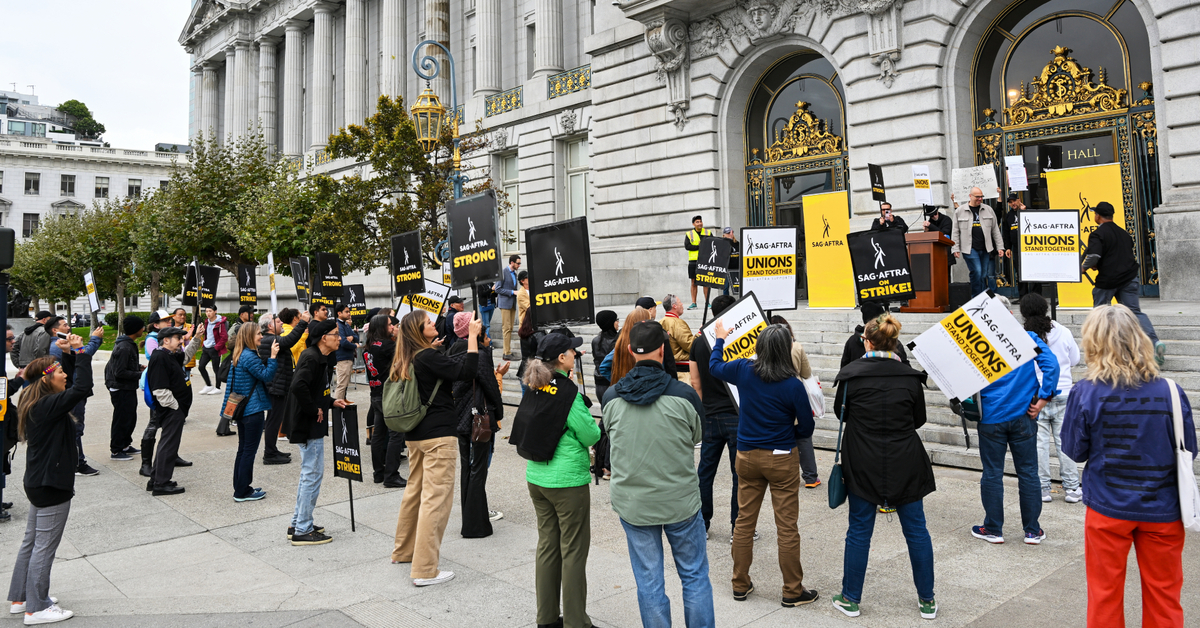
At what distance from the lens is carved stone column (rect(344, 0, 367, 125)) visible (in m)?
42.2

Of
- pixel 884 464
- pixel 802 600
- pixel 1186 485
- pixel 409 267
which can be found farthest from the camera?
pixel 409 267

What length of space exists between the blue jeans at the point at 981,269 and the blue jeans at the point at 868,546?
34.2ft

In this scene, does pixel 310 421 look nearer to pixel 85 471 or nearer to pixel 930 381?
pixel 85 471

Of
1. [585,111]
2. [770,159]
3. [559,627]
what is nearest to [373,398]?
[559,627]

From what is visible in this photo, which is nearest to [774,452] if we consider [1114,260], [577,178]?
[1114,260]

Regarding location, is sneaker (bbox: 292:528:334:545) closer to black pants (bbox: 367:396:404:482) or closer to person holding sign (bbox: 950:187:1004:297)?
black pants (bbox: 367:396:404:482)

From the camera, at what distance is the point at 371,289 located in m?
39.2

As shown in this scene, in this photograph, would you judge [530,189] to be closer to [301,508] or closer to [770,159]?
[770,159]

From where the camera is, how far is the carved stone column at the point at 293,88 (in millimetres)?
48406

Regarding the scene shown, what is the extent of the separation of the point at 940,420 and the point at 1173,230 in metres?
7.84

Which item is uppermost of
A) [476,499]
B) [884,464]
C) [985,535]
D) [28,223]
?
[28,223]

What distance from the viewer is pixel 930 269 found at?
1410cm

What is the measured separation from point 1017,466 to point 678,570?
3.55 meters

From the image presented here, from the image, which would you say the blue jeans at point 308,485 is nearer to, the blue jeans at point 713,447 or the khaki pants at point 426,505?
the khaki pants at point 426,505
